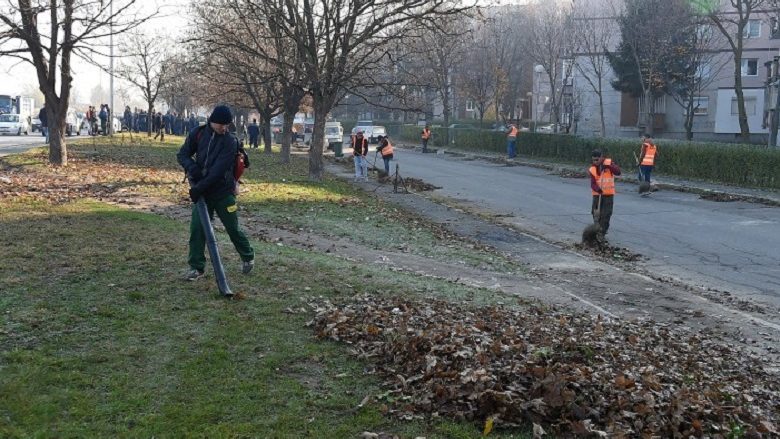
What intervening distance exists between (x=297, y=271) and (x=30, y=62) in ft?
49.9

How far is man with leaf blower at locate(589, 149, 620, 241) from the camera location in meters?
15.6

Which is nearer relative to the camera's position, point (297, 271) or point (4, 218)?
point (297, 271)

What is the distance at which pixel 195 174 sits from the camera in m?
7.81

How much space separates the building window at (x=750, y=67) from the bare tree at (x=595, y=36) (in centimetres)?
1094

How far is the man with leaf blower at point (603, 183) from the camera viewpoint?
1560 centimetres

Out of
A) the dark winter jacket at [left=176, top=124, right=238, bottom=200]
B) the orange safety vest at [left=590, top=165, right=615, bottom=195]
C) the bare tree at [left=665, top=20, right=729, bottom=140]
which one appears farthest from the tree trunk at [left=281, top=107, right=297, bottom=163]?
the dark winter jacket at [left=176, top=124, right=238, bottom=200]

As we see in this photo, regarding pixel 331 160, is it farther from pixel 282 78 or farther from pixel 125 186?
pixel 125 186

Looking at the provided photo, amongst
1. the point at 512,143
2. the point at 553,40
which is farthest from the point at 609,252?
the point at 553,40

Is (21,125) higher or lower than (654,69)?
lower

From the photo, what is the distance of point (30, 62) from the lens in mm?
20922

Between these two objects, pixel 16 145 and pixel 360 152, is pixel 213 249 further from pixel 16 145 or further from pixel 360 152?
pixel 16 145

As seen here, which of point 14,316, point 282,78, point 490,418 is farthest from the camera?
point 282,78

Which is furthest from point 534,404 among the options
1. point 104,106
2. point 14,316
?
point 104,106

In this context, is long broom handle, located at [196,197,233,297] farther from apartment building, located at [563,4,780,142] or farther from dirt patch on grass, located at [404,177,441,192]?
Answer: apartment building, located at [563,4,780,142]
